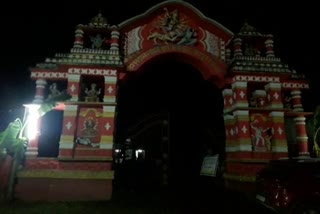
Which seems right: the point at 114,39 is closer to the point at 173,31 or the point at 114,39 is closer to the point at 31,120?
the point at 173,31

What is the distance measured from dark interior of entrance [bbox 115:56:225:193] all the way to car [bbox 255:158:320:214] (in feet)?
19.7

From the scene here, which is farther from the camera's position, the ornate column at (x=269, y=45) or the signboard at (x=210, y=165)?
the ornate column at (x=269, y=45)

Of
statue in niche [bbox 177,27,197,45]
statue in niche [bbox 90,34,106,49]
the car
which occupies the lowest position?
the car

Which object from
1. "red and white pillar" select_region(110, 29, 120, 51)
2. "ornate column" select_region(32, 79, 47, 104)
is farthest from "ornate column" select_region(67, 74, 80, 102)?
"red and white pillar" select_region(110, 29, 120, 51)

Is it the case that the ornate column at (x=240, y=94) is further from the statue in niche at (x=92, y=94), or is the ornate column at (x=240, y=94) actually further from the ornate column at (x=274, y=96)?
the statue in niche at (x=92, y=94)

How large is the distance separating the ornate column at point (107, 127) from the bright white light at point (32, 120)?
2639mm

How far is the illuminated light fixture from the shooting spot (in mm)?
11086

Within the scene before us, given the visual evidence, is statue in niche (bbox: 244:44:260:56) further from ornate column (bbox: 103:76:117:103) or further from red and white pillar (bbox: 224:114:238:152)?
ornate column (bbox: 103:76:117:103)

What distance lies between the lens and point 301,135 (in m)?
13.1

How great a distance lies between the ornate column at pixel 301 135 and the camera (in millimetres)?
12852

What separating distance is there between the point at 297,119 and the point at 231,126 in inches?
128

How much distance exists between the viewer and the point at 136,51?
42.2 feet

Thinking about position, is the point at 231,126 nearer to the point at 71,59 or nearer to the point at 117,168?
the point at 117,168

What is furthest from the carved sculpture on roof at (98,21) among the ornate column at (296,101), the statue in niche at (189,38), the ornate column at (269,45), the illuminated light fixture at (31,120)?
the ornate column at (296,101)
